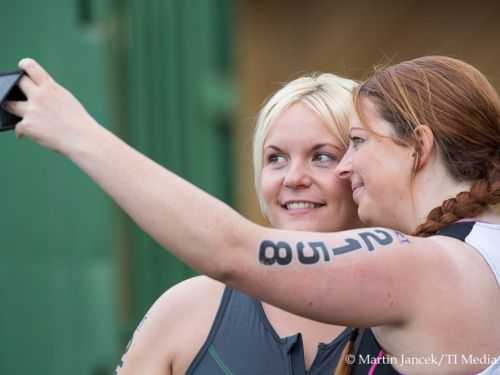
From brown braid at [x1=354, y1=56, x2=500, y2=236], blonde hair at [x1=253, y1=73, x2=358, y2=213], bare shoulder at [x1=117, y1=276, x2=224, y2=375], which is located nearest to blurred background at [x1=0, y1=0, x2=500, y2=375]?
blonde hair at [x1=253, y1=73, x2=358, y2=213]

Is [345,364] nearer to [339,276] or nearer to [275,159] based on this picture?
[339,276]

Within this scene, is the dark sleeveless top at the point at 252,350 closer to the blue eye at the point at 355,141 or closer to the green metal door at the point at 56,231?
the blue eye at the point at 355,141

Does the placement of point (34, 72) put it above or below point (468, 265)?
above

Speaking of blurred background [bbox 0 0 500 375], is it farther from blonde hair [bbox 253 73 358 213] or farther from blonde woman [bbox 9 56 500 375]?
blonde woman [bbox 9 56 500 375]

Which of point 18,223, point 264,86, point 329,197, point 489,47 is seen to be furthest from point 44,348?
point 329,197

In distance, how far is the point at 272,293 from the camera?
6.31 feet

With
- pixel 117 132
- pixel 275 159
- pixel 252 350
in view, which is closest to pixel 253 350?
pixel 252 350

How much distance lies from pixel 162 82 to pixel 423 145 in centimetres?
308

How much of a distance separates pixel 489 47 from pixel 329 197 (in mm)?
2514

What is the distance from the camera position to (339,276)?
6.35ft

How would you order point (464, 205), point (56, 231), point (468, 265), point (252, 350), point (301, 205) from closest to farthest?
point (468, 265)
point (464, 205)
point (252, 350)
point (301, 205)
point (56, 231)

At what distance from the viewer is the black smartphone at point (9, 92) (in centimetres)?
189

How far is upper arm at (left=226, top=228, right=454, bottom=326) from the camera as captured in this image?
75.6 inches

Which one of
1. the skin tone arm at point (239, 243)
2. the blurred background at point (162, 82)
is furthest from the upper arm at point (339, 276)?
the blurred background at point (162, 82)
